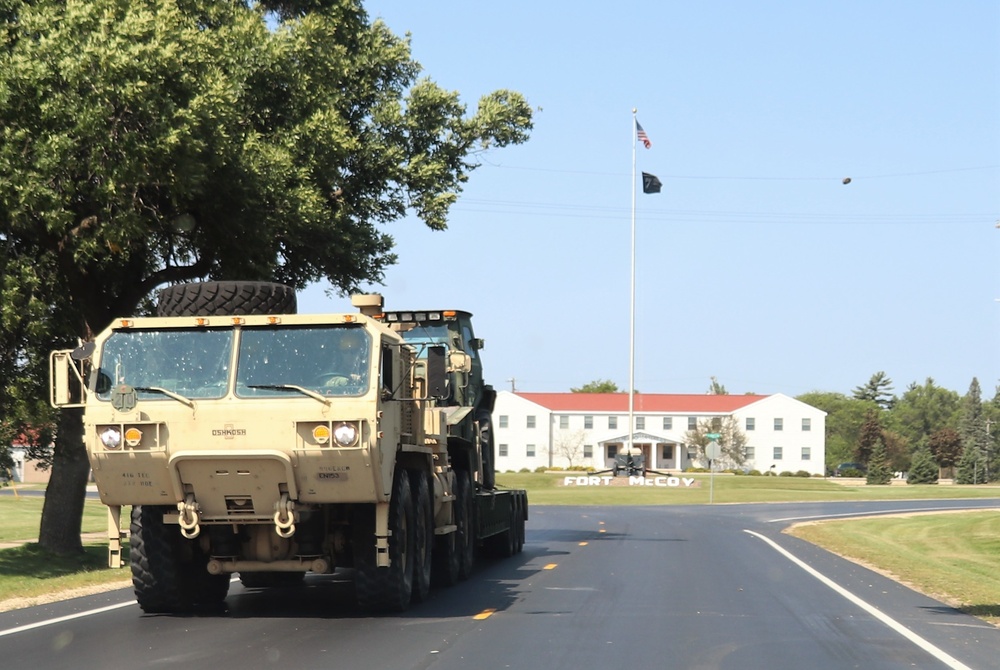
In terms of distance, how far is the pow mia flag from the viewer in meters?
64.4

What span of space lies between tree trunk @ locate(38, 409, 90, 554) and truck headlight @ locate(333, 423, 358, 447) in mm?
10312

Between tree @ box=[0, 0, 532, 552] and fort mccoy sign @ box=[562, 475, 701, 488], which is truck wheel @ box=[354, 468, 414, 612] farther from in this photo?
fort mccoy sign @ box=[562, 475, 701, 488]

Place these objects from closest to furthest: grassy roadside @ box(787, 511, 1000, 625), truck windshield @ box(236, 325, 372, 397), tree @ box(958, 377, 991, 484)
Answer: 1. truck windshield @ box(236, 325, 372, 397)
2. grassy roadside @ box(787, 511, 1000, 625)
3. tree @ box(958, 377, 991, 484)

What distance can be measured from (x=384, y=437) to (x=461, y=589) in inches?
180

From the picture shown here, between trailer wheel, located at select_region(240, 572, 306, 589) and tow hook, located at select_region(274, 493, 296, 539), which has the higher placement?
tow hook, located at select_region(274, 493, 296, 539)

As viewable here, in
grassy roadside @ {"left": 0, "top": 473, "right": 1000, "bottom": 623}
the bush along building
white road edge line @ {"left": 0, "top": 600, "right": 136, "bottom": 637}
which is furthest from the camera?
the bush along building

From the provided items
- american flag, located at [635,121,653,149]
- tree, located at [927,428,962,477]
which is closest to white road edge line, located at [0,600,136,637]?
american flag, located at [635,121,653,149]

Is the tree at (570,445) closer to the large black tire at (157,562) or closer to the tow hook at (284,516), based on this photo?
the large black tire at (157,562)

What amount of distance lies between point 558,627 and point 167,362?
189 inches

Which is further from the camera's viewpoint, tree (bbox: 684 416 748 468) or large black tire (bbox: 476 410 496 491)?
tree (bbox: 684 416 748 468)

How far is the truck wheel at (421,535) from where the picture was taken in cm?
1527

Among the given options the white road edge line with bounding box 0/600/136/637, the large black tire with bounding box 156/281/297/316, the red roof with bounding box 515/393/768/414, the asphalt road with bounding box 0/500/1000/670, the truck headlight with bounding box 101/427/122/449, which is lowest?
the white road edge line with bounding box 0/600/136/637

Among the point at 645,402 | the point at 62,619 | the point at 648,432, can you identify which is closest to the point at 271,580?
the point at 62,619

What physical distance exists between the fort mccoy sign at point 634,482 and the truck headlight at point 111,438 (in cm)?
7120
